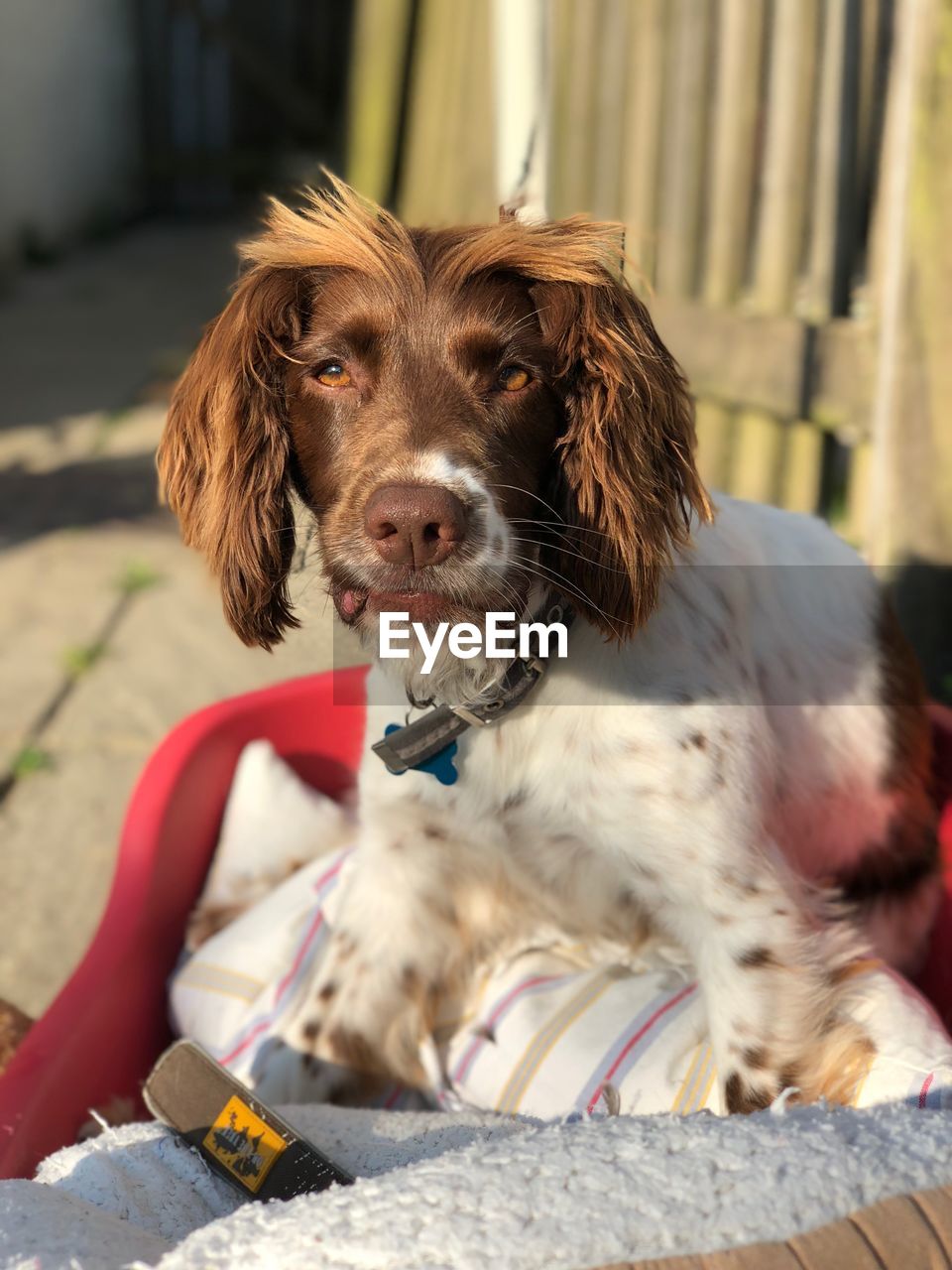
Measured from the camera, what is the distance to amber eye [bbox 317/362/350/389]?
197 cm

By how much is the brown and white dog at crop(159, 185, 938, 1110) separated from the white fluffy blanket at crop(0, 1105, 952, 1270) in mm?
464

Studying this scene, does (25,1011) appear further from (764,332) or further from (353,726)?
(764,332)

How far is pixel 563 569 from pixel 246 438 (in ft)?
1.67

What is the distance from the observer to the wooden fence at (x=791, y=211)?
3.18 m

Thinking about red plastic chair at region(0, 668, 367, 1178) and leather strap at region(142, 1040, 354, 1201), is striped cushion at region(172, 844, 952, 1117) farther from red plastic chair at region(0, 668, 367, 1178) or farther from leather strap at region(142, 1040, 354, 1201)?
leather strap at region(142, 1040, 354, 1201)

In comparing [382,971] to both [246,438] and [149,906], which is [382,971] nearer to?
[149,906]

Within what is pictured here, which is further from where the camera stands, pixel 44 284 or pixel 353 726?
pixel 44 284

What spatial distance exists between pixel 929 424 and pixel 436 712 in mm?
1680

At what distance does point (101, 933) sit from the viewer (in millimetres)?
2611

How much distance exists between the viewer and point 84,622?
4.56m

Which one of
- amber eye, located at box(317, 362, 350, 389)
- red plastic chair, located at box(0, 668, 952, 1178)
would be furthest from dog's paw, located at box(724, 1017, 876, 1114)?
amber eye, located at box(317, 362, 350, 389)

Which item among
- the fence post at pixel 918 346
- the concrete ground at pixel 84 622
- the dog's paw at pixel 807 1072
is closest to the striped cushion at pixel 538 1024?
the dog's paw at pixel 807 1072

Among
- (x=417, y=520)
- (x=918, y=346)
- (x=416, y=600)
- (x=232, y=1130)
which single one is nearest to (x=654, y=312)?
(x=918, y=346)

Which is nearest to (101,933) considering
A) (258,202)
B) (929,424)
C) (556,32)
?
(929,424)
